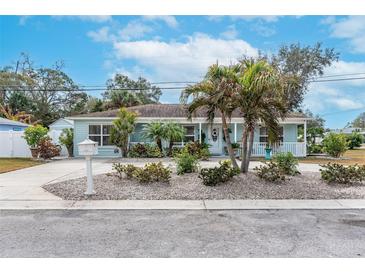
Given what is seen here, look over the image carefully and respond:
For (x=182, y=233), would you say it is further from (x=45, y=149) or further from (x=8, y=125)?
(x=8, y=125)

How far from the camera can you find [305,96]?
2942 cm

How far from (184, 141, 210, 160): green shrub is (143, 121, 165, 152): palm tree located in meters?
1.73

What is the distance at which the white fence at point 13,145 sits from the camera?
21.2 metres

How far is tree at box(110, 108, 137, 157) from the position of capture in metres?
19.5

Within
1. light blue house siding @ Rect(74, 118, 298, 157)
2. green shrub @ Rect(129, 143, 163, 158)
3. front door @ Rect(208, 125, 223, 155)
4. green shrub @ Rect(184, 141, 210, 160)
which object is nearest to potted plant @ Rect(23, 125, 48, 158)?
light blue house siding @ Rect(74, 118, 298, 157)

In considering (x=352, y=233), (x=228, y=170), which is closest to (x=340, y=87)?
(x=228, y=170)

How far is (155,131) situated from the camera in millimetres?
19672

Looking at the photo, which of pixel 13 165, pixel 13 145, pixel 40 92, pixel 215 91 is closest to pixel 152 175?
pixel 215 91

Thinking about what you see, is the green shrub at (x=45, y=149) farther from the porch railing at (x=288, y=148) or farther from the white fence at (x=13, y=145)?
the porch railing at (x=288, y=148)

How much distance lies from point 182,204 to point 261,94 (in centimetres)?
385

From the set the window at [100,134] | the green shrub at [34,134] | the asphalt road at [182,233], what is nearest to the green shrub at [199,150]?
the window at [100,134]

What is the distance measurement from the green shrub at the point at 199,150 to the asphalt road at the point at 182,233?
1195 cm

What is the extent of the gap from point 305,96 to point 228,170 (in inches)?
911
